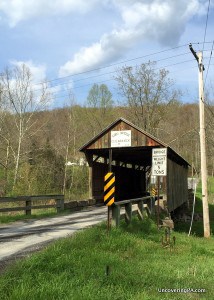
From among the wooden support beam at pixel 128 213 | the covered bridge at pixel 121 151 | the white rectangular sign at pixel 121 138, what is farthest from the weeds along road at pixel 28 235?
the white rectangular sign at pixel 121 138

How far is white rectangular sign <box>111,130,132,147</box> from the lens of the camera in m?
18.9

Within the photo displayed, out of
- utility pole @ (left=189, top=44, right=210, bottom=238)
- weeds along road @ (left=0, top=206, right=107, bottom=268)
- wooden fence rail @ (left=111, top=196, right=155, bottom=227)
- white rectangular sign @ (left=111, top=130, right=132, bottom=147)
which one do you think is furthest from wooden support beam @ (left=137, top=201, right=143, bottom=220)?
white rectangular sign @ (left=111, top=130, right=132, bottom=147)

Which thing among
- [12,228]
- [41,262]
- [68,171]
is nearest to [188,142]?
[68,171]

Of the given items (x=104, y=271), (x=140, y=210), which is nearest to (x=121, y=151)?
(x=140, y=210)

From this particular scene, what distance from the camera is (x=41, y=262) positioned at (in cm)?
590

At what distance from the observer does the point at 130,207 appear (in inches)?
453

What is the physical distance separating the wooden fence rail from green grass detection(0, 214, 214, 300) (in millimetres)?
1138

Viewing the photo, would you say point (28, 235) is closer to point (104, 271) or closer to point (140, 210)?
point (104, 271)

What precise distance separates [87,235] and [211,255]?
331 centimetres

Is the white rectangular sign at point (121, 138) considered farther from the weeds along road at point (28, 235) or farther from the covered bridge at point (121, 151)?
the weeds along road at point (28, 235)

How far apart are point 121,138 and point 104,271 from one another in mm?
13486

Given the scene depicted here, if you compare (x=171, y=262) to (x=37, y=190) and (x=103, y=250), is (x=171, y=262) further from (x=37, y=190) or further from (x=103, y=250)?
(x=37, y=190)

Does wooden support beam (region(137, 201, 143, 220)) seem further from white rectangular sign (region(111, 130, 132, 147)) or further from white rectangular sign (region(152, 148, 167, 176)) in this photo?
white rectangular sign (region(111, 130, 132, 147))

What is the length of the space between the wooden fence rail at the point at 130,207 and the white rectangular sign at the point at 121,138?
4.53 meters
